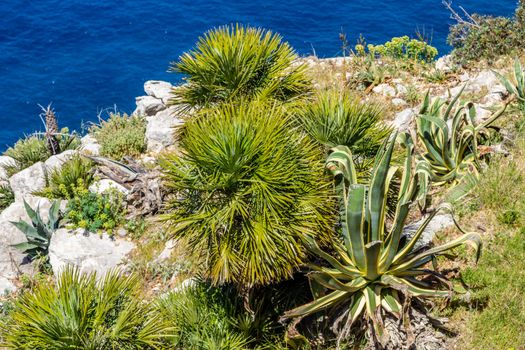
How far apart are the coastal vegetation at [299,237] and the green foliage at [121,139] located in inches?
99.6

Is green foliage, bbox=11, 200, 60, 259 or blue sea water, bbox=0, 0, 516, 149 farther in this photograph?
blue sea water, bbox=0, 0, 516, 149

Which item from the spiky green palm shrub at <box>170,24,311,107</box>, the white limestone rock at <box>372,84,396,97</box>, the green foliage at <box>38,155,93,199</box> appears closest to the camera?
the spiky green palm shrub at <box>170,24,311,107</box>

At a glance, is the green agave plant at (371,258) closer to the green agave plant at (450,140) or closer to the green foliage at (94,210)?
the green agave plant at (450,140)

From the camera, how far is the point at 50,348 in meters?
4.84

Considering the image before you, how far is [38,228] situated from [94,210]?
2.82 ft

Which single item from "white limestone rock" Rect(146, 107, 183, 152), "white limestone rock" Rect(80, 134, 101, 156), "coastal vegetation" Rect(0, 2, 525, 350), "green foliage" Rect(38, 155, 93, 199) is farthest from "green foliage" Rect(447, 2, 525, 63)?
"green foliage" Rect(38, 155, 93, 199)

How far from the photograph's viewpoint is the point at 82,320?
195 inches

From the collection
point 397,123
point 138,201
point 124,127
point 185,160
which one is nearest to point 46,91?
point 124,127

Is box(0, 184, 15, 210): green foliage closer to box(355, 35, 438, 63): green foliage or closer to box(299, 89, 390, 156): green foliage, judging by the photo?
box(299, 89, 390, 156): green foliage

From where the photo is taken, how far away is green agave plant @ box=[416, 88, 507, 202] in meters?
7.11

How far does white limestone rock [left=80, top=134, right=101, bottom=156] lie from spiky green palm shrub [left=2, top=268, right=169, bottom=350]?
5.68 m

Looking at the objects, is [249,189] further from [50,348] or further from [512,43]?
[512,43]

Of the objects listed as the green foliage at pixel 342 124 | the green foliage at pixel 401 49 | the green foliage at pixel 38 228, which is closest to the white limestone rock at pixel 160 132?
the green foliage at pixel 38 228

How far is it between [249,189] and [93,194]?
4533 mm
